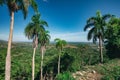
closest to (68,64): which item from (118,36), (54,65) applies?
(54,65)

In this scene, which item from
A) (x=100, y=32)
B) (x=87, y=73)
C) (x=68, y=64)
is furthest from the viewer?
(x=68, y=64)

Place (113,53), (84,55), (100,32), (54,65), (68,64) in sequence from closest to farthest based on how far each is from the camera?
(100,32)
(113,53)
(68,64)
(54,65)
(84,55)

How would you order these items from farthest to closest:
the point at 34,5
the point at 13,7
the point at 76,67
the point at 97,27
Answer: the point at 76,67 → the point at 97,27 → the point at 34,5 → the point at 13,7

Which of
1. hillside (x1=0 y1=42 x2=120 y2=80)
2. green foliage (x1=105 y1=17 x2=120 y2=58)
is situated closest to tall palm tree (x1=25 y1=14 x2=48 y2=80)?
hillside (x1=0 y1=42 x2=120 y2=80)

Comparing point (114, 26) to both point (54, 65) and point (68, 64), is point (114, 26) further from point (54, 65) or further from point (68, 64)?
point (54, 65)

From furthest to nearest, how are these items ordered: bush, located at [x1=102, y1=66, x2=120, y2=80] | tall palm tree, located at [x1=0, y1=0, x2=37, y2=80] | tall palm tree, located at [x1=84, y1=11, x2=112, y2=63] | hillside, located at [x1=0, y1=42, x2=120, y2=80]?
tall palm tree, located at [x1=84, y1=11, x2=112, y2=63] → hillside, located at [x1=0, y1=42, x2=120, y2=80] → bush, located at [x1=102, y1=66, x2=120, y2=80] → tall palm tree, located at [x1=0, y1=0, x2=37, y2=80]

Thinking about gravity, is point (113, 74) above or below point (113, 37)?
below

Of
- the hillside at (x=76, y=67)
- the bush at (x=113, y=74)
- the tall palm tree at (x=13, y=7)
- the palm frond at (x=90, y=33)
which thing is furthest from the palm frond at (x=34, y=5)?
the palm frond at (x=90, y=33)

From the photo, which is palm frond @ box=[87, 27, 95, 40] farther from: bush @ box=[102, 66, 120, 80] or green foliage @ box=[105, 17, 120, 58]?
bush @ box=[102, 66, 120, 80]

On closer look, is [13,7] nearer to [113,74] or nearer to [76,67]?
[113,74]

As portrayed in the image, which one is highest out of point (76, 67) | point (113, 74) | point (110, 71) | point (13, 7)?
point (13, 7)

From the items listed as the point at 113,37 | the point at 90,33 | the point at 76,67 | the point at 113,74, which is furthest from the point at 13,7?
the point at 76,67
